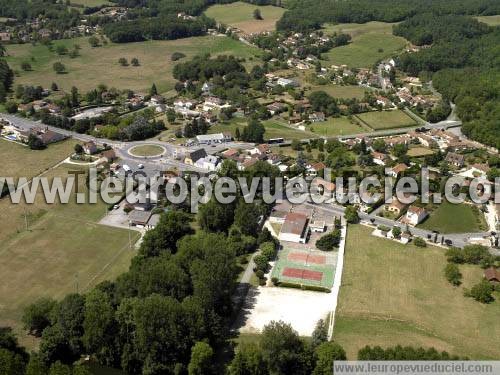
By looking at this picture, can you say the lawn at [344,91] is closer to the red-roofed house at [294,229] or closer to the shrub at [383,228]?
the shrub at [383,228]

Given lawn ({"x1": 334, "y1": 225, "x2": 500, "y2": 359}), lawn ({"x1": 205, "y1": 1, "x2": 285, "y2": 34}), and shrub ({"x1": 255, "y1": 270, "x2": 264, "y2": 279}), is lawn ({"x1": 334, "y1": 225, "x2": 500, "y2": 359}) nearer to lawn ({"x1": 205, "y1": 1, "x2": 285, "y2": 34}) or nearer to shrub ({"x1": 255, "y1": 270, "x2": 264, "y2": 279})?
shrub ({"x1": 255, "y1": 270, "x2": 264, "y2": 279})

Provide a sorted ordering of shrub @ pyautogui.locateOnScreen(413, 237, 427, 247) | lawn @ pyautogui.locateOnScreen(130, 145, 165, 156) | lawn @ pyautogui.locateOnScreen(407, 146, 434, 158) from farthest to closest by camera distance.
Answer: lawn @ pyautogui.locateOnScreen(407, 146, 434, 158)
lawn @ pyautogui.locateOnScreen(130, 145, 165, 156)
shrub @ pyautogui.locateOnScreen(413, 237, 427, 247)

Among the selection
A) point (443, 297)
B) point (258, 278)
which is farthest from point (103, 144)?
point (443, 297)

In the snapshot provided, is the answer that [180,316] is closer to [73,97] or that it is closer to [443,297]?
[443,297]

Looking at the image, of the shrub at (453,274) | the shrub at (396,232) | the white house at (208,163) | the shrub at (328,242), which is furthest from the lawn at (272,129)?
the shrub at (453,274)

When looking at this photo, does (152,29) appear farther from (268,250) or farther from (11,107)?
(268,250)

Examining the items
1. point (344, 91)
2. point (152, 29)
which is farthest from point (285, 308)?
point (152, 29)

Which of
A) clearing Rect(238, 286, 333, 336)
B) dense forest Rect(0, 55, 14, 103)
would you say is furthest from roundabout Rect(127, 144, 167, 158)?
dense forest Rect(0, 55, 14, 103)
